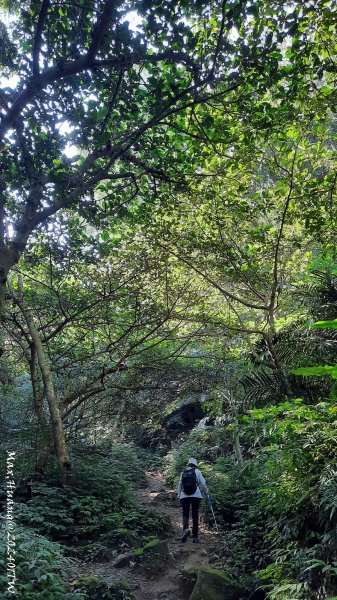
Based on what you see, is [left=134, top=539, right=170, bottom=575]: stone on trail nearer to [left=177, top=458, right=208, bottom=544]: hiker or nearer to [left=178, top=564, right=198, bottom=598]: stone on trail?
[left=178, top=564, right=198, bottom=598]: stone on trail

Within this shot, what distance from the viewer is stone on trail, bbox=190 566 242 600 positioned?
19.3 ft

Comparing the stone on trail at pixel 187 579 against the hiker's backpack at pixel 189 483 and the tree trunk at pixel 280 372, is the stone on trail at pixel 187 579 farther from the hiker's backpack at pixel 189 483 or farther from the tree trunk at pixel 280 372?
the tree trunk at pixel 280 372

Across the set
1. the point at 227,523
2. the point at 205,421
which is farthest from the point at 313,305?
the point at 205,421

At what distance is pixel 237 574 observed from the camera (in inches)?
254

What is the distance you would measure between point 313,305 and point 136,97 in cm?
490

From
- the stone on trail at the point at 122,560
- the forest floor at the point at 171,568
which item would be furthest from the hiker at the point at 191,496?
the stone on trail at the point at 122,560

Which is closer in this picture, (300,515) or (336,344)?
(300,515)

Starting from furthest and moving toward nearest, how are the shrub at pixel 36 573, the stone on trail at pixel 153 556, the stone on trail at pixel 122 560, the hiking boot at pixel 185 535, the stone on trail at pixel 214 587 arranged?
the hiking boot at pixel 185 535
the stone on trail at pixel 153 556
the stone on trail at pixel 122 560
the stone on trail at pixel 214 587
the shrub at pixel 36 573

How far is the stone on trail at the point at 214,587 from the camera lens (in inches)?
231

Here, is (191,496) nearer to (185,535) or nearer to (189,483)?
(189,483)

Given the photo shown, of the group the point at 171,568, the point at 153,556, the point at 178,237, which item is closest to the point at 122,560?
the point at 153,556

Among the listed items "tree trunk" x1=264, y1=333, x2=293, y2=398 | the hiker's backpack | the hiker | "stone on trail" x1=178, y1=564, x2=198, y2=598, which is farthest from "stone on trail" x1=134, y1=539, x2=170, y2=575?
"tree trunk" x1=264, y1=333, x2=293, y2=398

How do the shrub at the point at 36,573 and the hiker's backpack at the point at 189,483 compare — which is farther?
the hiker's backpack at the point at 189,483

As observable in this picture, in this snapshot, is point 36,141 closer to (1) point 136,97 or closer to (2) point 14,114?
(2) point 14,114
